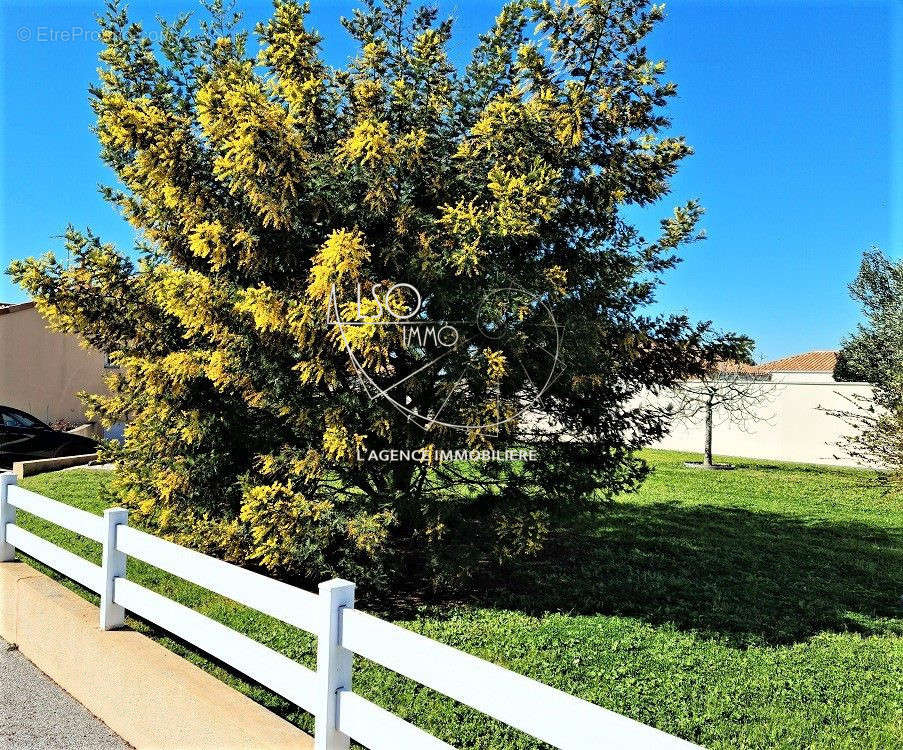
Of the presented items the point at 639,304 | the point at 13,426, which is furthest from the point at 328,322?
the point at 13,426

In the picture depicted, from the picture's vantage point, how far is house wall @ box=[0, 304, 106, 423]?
67.8 ft

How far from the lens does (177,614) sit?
4879mm

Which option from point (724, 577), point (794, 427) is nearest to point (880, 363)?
point (724, 577)

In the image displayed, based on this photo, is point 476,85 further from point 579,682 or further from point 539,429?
point 579,682

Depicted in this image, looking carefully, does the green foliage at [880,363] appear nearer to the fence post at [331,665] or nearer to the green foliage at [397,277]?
the green foliage at [397,277]

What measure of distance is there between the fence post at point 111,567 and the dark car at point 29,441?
39.9 feet

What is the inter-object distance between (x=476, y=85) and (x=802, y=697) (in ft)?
18.2

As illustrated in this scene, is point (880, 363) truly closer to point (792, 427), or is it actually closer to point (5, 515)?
point (5, 515)

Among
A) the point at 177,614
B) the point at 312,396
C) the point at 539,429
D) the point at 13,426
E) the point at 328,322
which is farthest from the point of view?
the point at 13,426

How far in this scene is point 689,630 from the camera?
6137 millimetres

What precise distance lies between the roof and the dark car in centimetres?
2775

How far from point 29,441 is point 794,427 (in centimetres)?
1895

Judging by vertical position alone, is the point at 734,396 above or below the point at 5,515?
above

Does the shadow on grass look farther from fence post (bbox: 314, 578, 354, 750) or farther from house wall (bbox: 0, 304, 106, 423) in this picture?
house wall (bbox: 0, 304, 106, 423)
